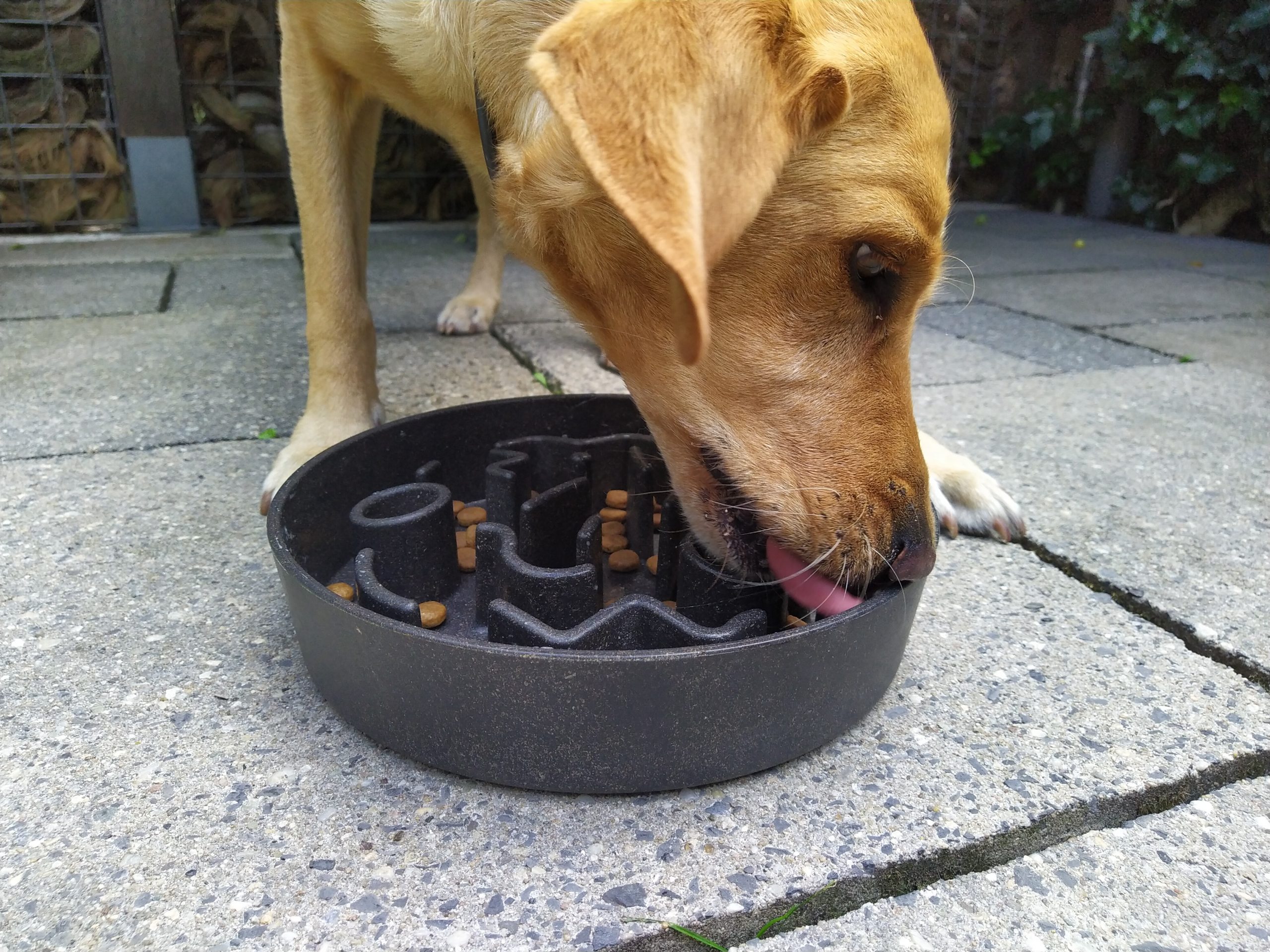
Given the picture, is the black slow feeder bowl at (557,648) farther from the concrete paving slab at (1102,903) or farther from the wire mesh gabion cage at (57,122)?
the wire mesh gabion cage at (57,122)

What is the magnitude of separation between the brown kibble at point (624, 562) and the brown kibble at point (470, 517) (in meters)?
0.30

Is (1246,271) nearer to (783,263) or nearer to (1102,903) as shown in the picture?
(783,263)

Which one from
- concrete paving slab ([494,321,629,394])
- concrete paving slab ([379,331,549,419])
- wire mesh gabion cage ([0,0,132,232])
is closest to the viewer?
concrete paving slab ([379,331,549,419])

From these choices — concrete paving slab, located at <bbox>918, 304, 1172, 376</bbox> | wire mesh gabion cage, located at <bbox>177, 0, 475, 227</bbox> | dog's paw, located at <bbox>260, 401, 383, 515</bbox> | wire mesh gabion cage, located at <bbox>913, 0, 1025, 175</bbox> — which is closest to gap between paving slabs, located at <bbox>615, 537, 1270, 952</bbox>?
dog's paw, located at <bbox>260, 401, 383, 515</bbox>

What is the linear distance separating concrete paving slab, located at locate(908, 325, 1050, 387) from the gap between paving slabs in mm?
1875

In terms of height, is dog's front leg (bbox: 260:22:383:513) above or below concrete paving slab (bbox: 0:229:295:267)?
above

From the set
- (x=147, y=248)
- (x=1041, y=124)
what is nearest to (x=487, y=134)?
(x=147, y=248)

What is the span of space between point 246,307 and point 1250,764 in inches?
137

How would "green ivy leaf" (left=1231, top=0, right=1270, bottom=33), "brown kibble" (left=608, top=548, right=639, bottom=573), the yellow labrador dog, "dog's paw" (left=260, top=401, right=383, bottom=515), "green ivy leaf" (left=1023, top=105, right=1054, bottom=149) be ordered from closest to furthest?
the yellow labrador dog < "brown kibble" (left=608, top=548, right=639, bottom=573) < "dog's paw" (left=260, top=401, right=383, bottom=515) < "green ivy leaf" (left=1231, top=0, right=1270, bottom=33) < "green ivy leaf" (left=1023, top=105, right=1054, bottom=149)

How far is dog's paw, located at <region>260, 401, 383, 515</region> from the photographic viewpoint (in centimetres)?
199

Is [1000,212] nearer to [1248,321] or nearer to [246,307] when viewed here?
[1248,321]

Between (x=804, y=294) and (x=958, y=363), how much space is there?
2.13 m

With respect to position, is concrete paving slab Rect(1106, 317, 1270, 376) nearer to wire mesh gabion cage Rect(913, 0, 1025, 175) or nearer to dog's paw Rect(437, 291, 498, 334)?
dog's paw Rect(437, 291, 498, 334)

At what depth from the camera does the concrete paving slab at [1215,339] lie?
133 inches
